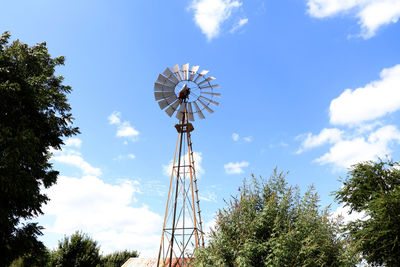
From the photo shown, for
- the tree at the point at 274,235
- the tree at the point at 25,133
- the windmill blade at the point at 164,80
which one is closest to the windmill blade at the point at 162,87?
the windmill blade at the point at 164,80

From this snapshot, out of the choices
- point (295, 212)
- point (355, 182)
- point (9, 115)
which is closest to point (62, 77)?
point (9, 115)

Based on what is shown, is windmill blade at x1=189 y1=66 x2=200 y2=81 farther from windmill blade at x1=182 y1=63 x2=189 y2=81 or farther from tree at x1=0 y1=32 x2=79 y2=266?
tree at x1=0 y1=32 x2=79 y2=266

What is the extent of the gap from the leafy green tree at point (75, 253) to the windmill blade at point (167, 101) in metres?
13.3

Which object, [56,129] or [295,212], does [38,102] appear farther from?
[295,212]

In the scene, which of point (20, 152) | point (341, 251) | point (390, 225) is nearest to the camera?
point (341, 251)

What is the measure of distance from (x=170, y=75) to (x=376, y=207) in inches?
623

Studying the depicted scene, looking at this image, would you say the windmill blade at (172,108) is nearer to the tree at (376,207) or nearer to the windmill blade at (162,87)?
the windmill blade at (162,87)

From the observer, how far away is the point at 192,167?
61.9ft

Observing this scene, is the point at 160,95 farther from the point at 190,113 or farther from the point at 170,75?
the point at 190,113

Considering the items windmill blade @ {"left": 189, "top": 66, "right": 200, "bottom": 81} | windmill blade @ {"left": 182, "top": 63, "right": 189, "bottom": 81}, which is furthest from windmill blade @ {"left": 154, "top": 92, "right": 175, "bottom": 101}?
windmill blade @ {"left": 189, "top": 66, "right": 200, "bottom": 81}

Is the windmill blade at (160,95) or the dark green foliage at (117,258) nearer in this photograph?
the windmill blade at (160,95)

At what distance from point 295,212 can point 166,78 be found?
557 inches

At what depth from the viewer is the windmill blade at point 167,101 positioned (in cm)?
2098

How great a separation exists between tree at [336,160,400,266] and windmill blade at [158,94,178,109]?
1368 cm
